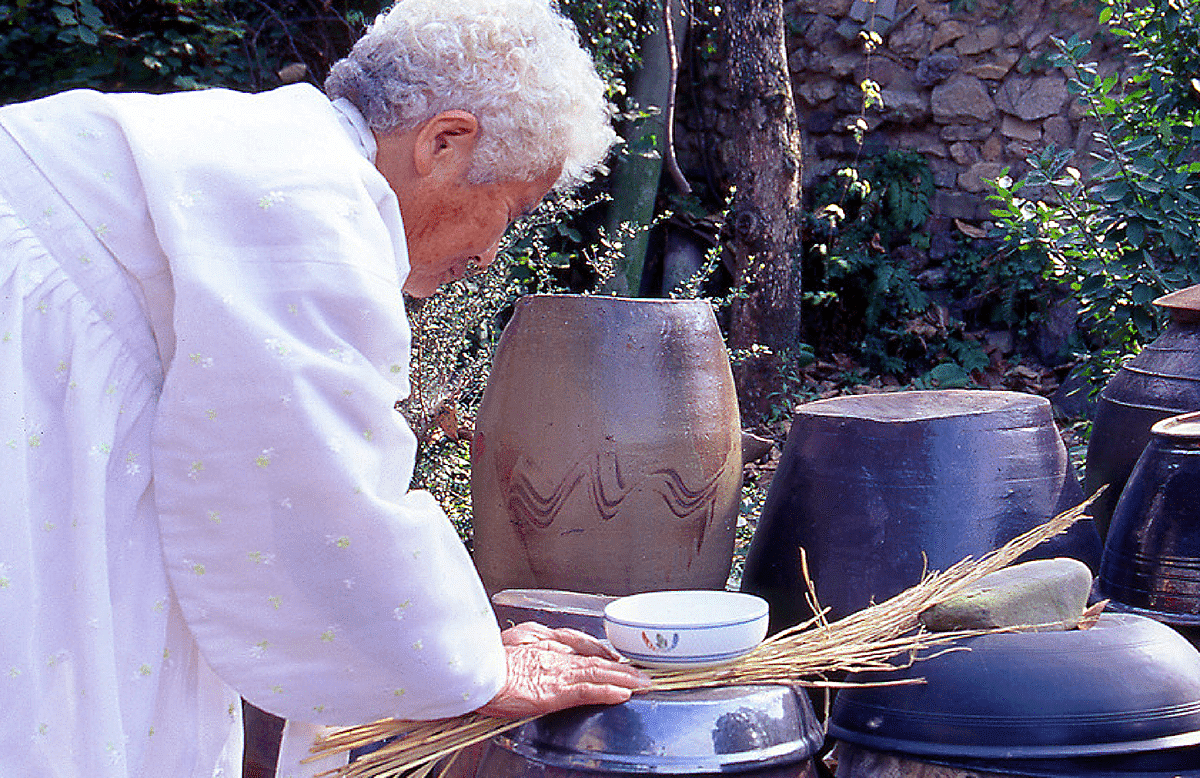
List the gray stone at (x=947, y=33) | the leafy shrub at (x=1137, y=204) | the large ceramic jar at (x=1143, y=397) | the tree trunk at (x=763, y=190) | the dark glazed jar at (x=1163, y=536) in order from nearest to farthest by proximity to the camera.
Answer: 1. the dark glazed jar at (x=1163, y=536)
2. the large ceramic jar at (x=1143, y=397)
3. the leafy shrub at (x=1137, y=204)
4. the tree trunk at (x=763, y=190)
5. the gray stone at (x=947, y=33)

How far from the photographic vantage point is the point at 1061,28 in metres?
6.59

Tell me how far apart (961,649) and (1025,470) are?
24.5 inches

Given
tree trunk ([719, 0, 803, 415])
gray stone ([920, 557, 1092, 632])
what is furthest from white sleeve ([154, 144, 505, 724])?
tree trunk ([719, 0, 803, 415])

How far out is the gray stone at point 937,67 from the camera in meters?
6.80

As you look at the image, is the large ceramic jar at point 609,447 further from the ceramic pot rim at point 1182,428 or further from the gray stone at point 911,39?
the gray stone at point 911,39

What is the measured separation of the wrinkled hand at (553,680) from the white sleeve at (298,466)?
0.60 ft

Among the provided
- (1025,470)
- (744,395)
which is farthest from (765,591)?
(744,395)

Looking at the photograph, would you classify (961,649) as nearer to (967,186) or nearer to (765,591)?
(765,591)

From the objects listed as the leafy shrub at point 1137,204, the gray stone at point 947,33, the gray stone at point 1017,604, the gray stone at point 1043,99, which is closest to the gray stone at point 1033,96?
the gray stone at point 1043,99

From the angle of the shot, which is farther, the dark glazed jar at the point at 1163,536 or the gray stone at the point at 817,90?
the gray stone at the point at 817,90

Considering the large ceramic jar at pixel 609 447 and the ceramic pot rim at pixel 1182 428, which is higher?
the ceramic pot rim at pixel 1182 428

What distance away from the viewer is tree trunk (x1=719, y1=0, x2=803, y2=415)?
18.3 feet

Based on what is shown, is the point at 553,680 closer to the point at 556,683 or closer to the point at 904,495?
the point at 556,683

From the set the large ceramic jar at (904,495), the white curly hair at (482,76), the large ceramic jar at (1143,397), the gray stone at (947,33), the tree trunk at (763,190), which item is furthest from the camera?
the gray stone at (947,33)
